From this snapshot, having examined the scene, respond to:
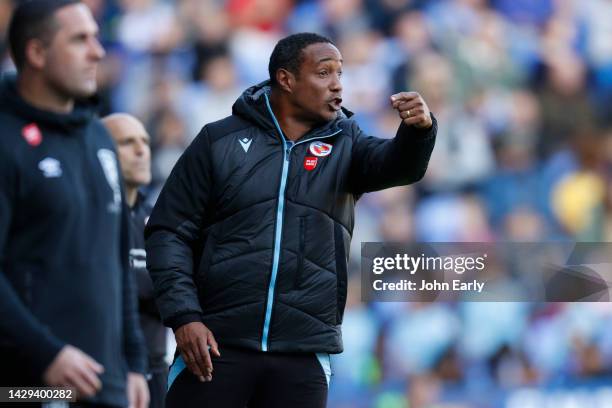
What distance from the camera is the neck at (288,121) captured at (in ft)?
16.0

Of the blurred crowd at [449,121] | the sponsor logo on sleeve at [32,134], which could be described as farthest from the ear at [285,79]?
the blurred crowd at [449,121]

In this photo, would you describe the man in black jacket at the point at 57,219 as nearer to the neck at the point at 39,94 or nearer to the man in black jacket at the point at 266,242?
the neck at the point at 39,94

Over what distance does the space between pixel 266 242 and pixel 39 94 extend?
1416mm

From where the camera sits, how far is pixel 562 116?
10500 mm

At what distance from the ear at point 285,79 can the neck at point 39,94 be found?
161cm

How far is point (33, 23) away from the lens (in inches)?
135

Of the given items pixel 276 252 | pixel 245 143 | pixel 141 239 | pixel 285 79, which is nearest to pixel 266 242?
pixel 276 252

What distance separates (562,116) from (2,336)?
7.90 meters

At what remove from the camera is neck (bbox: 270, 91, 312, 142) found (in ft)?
16.0

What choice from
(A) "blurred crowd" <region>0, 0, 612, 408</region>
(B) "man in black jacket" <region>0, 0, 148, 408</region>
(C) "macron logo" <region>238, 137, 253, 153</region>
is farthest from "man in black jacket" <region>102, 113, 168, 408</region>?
(A) "blurred crowd" <region>0, 0, 612, 408</region>

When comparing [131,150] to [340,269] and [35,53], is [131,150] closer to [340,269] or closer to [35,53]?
[340,269]

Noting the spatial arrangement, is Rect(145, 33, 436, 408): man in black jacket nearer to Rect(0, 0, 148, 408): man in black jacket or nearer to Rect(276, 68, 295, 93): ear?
Rect(276, 68, 295, 93): ear

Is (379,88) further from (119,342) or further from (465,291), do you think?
(119,342)

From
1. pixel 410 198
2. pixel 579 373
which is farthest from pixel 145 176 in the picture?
pixel 579 373
